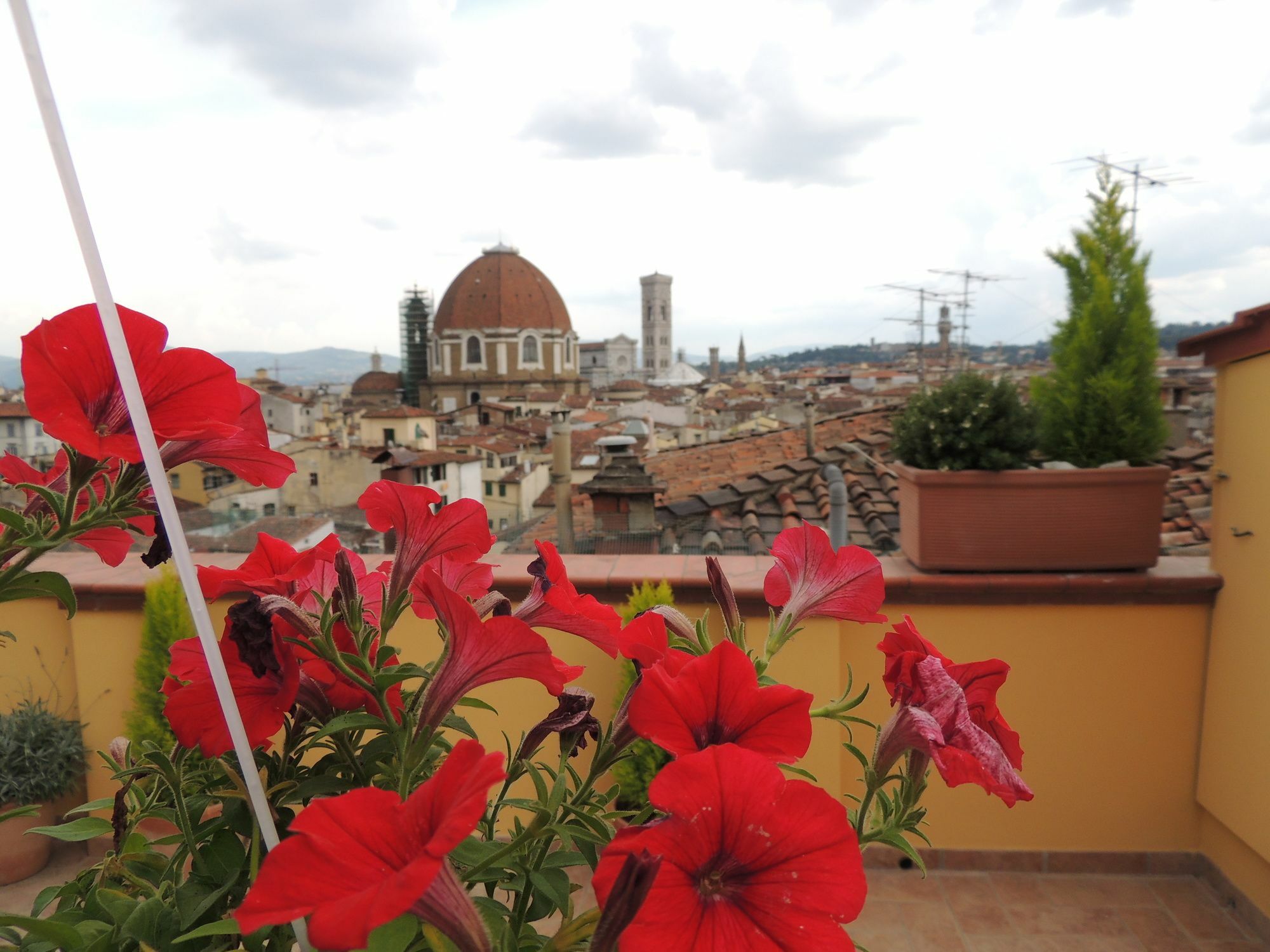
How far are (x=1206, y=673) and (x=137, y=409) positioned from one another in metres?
3.15

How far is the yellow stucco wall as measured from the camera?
239 centimetres

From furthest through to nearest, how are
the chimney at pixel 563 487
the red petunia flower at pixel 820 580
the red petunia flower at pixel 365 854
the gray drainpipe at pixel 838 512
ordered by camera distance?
the chimney at pixel 563 487 < the gray drainpipe at pixel 838 512 < the red petunia flower at pixel 820 580 < the red petunia flower at pixel 365 854

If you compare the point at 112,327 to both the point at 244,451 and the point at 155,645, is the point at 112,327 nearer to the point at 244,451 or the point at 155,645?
the point at 244,451

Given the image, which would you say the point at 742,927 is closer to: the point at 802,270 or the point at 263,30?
the point at 263,30

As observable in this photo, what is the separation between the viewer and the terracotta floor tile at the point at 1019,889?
2.63 m

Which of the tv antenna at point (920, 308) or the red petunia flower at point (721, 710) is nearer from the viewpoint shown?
the red petunia flower at point (721, 710)

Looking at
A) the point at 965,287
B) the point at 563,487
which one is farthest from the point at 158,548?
the point at 965,287

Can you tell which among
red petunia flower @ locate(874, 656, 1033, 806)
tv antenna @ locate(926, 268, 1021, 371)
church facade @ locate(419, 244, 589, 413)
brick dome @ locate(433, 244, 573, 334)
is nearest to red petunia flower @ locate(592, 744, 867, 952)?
red petunia flower @ locate(874, 656, 1033, 806)

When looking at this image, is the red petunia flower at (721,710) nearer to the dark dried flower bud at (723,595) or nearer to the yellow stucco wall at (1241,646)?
the dark dried flower bud at (723,595)

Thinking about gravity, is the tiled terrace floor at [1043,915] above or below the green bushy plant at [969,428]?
below

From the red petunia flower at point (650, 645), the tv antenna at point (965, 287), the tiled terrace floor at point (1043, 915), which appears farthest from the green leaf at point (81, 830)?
the tv antenna at point (965, 287)

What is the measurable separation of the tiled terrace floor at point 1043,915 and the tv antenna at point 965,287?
431 centimetres

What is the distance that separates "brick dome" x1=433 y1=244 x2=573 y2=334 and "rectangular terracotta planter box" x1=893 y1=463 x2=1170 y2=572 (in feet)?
178

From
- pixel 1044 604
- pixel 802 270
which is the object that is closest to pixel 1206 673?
pixel 1044 604
